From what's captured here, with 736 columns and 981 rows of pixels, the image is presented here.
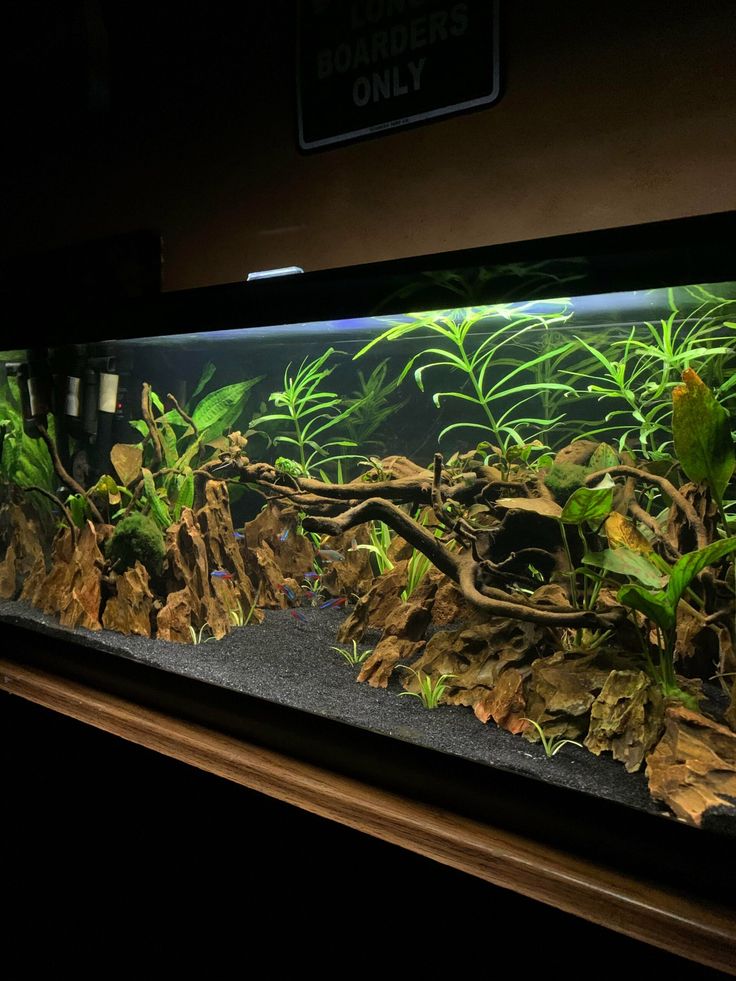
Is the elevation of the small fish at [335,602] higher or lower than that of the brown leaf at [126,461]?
lower

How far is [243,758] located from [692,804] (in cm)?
67

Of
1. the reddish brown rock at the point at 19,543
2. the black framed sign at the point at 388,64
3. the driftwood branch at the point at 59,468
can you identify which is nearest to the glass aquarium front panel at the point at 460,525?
the driftwood branch at the point at 59,468

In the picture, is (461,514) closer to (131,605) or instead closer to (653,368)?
(653,368)

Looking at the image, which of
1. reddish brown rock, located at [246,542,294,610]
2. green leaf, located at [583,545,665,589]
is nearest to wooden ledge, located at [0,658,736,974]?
reddish brown rock, located at [246,542,294,610]

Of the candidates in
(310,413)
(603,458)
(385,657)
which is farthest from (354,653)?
(603,458)

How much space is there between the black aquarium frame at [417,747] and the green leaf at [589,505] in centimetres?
24

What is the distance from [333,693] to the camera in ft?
3.72

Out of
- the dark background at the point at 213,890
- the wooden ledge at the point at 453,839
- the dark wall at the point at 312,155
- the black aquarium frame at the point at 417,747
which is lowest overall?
the dark background at the point at 213,890

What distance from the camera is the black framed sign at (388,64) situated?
125cm

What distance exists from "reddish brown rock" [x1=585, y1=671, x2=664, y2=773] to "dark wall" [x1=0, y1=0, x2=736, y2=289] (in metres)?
0.69

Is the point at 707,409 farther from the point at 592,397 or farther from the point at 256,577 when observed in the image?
the point at 256,577

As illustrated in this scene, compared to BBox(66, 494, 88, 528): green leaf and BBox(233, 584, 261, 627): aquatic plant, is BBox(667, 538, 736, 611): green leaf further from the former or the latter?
BBox(66, 494, 88, 528): green leaf

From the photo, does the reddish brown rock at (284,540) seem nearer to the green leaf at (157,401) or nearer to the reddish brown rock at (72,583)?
the green leaf at (157,401)

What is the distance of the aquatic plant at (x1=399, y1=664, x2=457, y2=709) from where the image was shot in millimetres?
1066
